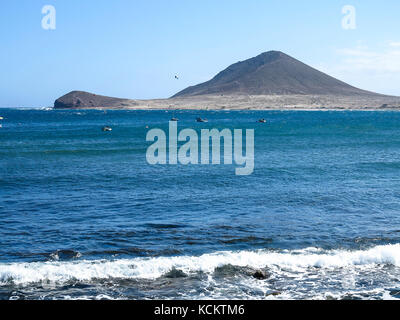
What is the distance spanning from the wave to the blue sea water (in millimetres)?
36

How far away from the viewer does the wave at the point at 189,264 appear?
1536 cm

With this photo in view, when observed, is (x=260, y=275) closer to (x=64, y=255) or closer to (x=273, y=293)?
(x=273, y=293)

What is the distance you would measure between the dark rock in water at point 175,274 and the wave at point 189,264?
0.30 ft

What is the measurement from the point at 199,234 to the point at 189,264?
344cm

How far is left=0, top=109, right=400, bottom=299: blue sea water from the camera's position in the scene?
14703 mm

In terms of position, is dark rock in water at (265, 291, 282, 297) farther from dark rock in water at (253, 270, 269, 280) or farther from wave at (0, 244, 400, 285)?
wave at (0, 244, 400, 285)

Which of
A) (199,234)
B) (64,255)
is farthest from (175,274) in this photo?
(64,255)

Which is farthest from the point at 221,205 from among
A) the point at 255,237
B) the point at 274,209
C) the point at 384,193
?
the point at 384,193

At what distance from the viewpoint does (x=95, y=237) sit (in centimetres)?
1927

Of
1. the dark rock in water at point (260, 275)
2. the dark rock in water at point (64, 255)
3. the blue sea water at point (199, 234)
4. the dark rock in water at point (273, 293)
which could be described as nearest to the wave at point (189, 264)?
the blue sea water at point (199, 234)

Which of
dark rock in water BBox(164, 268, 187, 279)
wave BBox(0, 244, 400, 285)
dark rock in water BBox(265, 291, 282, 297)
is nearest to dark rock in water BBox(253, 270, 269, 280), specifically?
wave BBox(0, 244, 400, 285)

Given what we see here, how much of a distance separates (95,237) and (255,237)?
6.51 m
